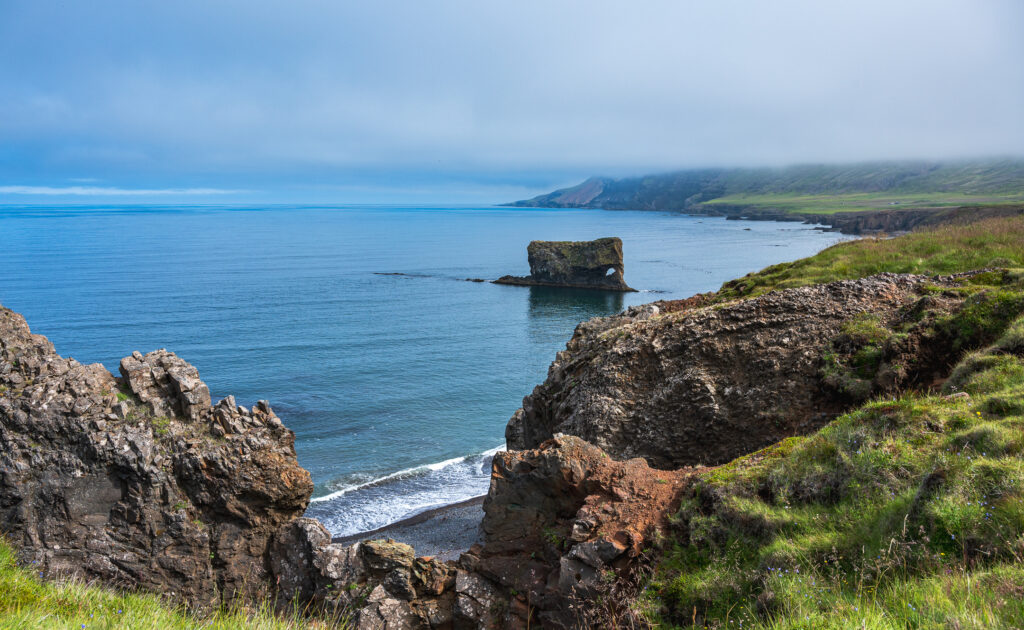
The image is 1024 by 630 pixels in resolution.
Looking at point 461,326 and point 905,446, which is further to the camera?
point 461,326

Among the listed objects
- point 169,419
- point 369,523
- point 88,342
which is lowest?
point 369,523

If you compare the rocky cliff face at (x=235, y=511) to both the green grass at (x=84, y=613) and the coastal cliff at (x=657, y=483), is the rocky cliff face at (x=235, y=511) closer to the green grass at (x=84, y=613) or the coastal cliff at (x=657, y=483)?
the coastal cliff at (x=657, y=483)

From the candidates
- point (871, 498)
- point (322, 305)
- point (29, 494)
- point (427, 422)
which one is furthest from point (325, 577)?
point (322, 305)

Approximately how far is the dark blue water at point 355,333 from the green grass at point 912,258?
1991cm

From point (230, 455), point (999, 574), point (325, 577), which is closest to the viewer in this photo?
point (999, 574)

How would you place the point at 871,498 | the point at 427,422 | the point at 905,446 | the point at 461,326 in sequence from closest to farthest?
the point at 871,498, the point at 905,446, the point at 427,422, the point at 461,326

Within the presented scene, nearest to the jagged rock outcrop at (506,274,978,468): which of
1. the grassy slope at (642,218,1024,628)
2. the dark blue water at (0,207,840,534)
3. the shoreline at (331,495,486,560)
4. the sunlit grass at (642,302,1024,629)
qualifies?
the grassy slope at (642,218,1024,628)

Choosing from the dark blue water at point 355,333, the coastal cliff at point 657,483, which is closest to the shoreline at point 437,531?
the dark blue water at point 355,333

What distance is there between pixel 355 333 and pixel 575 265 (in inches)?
2120

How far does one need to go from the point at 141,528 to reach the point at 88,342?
2217 inches

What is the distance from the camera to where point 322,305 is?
83.9m

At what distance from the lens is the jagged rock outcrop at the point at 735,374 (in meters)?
16.0

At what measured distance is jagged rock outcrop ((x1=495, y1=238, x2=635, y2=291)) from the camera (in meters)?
109

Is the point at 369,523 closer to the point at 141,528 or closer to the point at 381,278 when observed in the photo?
the point at 141,528
